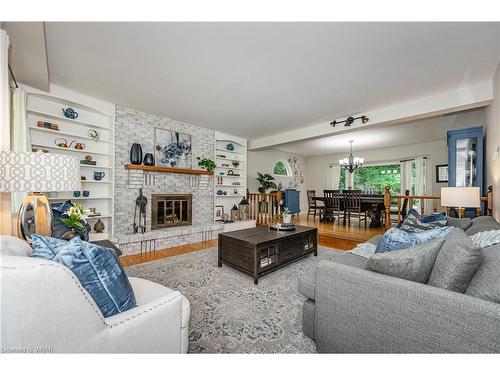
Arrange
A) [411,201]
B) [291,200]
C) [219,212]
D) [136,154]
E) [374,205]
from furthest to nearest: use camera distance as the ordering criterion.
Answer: [291,200], [219,212], [374,205], [411,201], [136,154]

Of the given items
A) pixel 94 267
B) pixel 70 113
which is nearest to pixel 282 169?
pixel 70 113

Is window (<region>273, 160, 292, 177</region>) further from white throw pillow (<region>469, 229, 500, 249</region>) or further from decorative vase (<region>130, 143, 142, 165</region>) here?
white throw pillow (<region>469, 229, 500, 249</region>)

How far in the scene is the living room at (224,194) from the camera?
37.6 inches

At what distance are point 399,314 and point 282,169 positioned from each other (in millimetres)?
7499

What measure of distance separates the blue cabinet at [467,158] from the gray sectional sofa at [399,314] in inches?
141

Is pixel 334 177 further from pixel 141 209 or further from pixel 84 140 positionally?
pixel 84 140

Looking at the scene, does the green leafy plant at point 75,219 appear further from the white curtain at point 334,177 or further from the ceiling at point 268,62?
the white curtain at point 334,177

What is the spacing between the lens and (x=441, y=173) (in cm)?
643

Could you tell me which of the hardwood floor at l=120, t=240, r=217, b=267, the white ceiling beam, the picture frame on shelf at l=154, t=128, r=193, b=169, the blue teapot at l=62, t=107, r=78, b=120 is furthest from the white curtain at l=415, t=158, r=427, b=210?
the blue teapot at l=62, t=107, r=78, b=120
